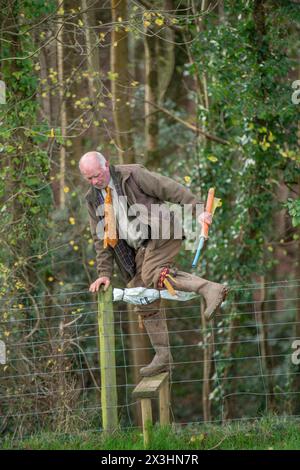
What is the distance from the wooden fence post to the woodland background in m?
0.37

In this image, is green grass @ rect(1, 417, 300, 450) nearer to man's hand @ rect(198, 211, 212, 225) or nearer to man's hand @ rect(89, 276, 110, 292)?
man's hand @ rect(89, 276, 110, 292)

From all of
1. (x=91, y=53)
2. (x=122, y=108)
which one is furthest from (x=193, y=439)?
(x=122, y=108)

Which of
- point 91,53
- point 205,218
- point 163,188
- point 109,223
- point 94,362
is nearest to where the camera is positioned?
point 205,218

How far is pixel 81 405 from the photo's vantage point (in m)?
8.31

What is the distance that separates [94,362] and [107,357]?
20.1 ft

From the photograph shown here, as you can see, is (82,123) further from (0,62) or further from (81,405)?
(81,405)

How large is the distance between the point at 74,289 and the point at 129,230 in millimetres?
5625

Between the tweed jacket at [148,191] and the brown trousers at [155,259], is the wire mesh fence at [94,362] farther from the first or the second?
the tweed jacket at [148,191]

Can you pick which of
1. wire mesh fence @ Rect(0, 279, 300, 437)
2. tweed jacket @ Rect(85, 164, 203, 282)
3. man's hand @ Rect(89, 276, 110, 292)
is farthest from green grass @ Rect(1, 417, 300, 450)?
tweed jacket @ Rect(85, 164, 203, 282)

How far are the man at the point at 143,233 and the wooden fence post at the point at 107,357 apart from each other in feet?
0.52

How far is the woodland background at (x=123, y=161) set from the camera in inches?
349

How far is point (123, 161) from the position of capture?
39.6 feet

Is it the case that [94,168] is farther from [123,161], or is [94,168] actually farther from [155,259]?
[123,161]

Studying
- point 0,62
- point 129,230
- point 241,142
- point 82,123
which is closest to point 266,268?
point 241,142
